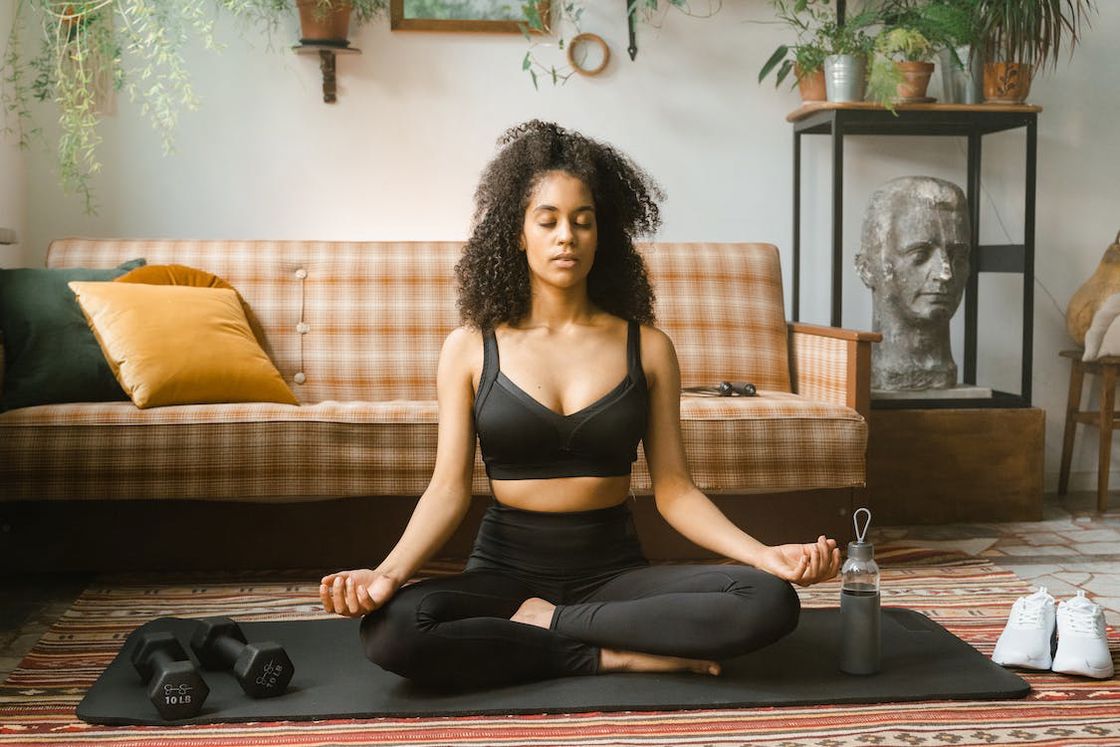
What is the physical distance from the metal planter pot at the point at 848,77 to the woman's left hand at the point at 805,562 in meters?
2.03

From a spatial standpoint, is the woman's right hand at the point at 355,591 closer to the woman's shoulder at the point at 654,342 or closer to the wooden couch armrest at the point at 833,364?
the woman's shoulder at the point at 654,342

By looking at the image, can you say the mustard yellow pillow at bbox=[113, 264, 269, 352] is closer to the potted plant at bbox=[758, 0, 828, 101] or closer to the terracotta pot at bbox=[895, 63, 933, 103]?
the potted plant at bbox=[758, 0, 828, 101]

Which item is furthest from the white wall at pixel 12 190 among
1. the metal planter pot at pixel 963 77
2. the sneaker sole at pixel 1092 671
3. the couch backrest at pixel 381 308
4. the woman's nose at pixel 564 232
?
the sneaker sole at pixel 1092 671

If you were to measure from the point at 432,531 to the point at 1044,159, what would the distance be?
2.88 meters

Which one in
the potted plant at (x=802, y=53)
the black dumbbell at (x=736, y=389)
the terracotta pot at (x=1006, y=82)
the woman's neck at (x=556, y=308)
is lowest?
the black dumbbell at (x=736, y=389)

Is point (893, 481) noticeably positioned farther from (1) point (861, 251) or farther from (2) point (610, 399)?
(2) point (610, 399)

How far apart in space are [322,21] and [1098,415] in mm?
2686

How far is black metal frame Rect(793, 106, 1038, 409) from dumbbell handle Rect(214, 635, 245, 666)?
2.08 meters

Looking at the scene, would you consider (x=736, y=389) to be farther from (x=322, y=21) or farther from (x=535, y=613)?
(x=322, y=21)

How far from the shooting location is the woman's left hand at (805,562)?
1799 millimetres

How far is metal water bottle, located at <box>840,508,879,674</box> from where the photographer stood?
202cm

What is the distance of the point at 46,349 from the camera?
2.92 m

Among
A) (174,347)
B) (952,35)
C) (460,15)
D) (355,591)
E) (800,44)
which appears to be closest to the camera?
(355,591)

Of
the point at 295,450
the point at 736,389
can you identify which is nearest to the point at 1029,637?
the point at 736,389
